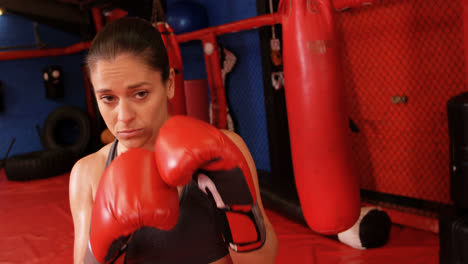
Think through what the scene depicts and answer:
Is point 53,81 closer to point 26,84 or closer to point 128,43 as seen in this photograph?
point 26,84

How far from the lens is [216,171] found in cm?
82

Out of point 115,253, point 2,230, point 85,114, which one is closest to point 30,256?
point 2,230

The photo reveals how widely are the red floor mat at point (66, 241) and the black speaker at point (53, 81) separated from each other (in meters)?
2.35

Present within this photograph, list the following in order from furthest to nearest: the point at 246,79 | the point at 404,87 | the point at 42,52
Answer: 1. the point at 42,52
2. the point at 246,79
3. the point at 404,87

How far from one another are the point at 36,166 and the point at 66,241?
2.24 meters

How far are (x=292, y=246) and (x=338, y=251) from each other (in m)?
0.28

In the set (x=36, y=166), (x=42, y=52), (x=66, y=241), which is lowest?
(x=66, y=241)

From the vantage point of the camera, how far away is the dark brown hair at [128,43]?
94 centimetres

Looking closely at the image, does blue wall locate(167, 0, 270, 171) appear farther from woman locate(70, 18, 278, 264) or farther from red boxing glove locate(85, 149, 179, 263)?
red boxing glove locate(85, 149, 179, 263)

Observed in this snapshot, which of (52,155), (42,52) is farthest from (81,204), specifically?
(42,52)

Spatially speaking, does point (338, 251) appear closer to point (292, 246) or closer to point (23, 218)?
point (292, 246)

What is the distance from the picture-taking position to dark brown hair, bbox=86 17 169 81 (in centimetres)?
94

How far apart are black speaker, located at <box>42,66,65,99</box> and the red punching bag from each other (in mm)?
5026

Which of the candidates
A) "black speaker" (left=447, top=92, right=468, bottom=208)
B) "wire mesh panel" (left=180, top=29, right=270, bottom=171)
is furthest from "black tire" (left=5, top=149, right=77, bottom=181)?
"black speaker" (left=447, top=92, right=468, bottom=208)
